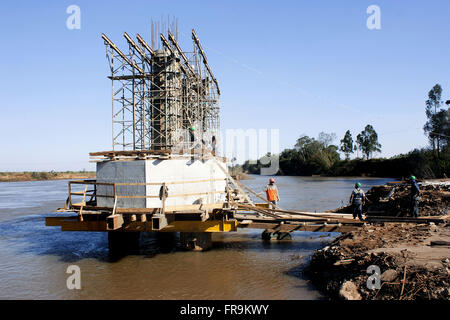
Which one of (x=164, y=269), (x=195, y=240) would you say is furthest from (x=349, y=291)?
(x=195, y=240)

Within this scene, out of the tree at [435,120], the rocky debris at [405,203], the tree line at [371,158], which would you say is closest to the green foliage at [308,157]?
the tree line at [371,158]

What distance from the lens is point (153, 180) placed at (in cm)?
1023

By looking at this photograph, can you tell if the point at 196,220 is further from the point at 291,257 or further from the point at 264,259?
the point at 291,257

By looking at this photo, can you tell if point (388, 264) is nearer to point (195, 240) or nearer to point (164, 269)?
point (164, 269)

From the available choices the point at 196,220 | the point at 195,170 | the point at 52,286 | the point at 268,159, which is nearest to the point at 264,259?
the point at 196,220

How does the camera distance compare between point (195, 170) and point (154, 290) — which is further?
point (195, 170)

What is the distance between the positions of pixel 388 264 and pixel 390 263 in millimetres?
52

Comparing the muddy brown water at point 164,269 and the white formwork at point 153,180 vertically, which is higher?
the white formwork at point 153,180

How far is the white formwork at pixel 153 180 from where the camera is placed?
1018cm

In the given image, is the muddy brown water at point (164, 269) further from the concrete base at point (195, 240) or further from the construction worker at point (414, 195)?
the construction worker at point (414, 195)

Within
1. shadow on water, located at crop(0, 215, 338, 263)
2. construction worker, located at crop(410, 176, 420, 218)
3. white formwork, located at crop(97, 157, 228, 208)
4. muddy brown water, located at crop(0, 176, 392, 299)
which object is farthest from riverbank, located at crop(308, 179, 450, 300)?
white formwork, located at crop(97, 157, 228, 208)

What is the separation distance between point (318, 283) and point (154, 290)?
4.26m

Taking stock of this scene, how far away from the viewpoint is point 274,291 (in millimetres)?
7781

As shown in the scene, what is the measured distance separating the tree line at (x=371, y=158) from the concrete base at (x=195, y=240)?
27.5 metres
